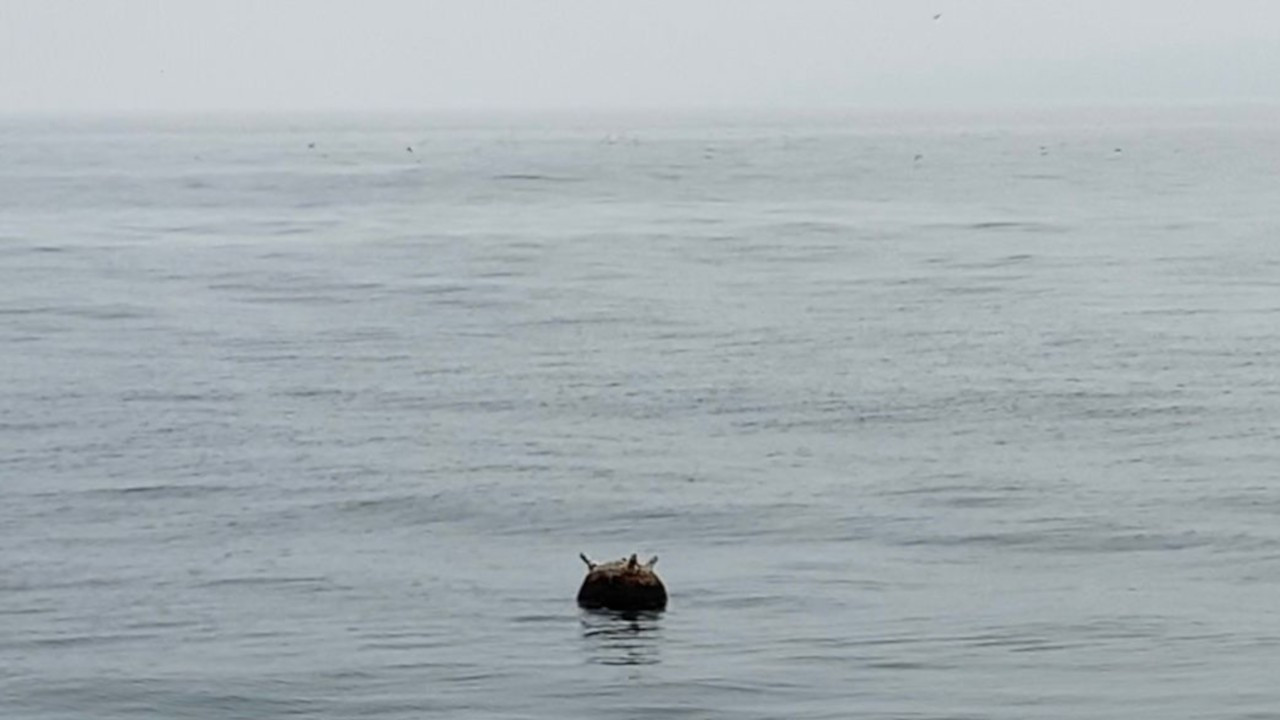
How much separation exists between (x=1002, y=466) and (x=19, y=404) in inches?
784

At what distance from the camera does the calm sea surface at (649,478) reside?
2931cm

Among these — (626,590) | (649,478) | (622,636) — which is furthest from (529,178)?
(622,636)

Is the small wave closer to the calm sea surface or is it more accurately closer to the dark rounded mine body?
the calm sea surface

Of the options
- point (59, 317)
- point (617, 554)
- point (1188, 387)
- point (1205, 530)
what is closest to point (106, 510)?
point (617, 554)

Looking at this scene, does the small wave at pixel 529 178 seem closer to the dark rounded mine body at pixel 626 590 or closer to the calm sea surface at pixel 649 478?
the calm sea surface at pixel 649 478

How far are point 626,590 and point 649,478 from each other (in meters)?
10.3

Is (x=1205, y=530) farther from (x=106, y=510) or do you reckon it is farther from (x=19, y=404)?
(x=19, y=404)

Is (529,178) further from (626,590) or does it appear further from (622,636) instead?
(622,636)

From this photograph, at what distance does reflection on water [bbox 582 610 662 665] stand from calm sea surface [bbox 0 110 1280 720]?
0.36 feet

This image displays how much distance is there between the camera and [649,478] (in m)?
42.6

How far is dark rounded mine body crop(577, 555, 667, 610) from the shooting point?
32.4 m

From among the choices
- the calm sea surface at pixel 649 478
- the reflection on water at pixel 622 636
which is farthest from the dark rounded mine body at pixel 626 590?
the calm sea surface at pixel 649 478

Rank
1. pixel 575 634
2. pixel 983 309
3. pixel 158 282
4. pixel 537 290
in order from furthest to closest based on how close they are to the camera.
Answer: pixel 158 282
pixel 537 290
pixel 983 309
pixel 575 634

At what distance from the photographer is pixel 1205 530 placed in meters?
37.8
